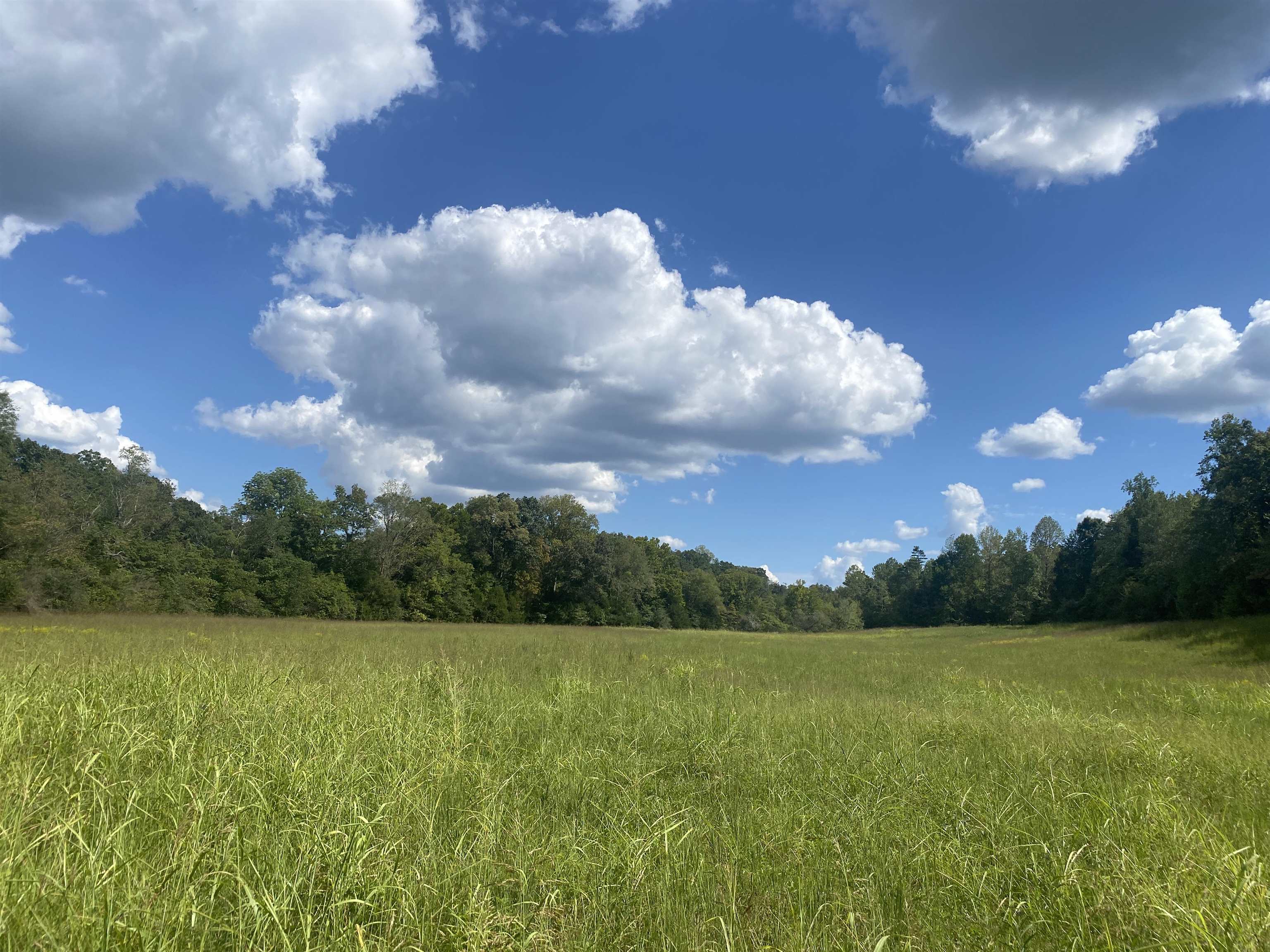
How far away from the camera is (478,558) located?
6744 centimetres

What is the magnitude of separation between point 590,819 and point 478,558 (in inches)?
2573

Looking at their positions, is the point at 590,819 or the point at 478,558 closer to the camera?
the point at 590,819

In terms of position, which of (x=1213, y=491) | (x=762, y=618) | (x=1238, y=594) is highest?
(x=1213, y=491)

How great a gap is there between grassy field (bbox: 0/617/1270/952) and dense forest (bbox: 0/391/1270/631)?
32.7 meters

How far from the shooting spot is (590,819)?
4633mm

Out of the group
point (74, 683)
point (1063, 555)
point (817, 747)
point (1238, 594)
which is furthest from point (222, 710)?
point (1063, 555)

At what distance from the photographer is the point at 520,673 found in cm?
1166

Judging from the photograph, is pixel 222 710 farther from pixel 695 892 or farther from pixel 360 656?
pixel 360 656

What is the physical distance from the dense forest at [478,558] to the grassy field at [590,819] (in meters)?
32.7

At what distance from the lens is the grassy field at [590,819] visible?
112 inches

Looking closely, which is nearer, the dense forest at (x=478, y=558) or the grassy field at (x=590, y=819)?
the grassy field at (x=590, y=819)

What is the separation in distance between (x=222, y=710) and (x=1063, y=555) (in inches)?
3811

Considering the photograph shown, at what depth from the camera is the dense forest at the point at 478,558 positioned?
35719 mm

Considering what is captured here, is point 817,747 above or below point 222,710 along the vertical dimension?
below
